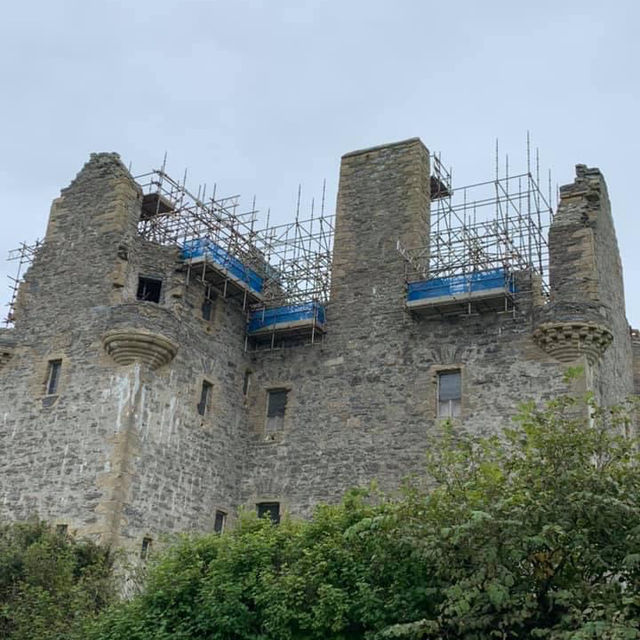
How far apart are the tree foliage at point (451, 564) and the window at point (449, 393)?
779cm

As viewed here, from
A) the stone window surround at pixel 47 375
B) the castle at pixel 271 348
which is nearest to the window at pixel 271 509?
the castle at pixel 271 348

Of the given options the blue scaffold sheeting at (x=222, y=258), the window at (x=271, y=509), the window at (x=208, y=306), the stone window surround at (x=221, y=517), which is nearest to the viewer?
the stone window surround at (x=221, y=517)

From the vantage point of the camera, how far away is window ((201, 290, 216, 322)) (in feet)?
80.6

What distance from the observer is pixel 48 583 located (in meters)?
17.7

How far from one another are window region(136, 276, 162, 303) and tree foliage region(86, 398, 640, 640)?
976 centimetres

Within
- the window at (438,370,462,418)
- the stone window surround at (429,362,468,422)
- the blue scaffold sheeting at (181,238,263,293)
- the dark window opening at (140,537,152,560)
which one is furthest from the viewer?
the blue scaffold sheeting at (181,238,263,293)

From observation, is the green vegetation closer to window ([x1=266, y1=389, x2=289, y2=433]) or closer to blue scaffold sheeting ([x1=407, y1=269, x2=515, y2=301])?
window ([x1=266, y1=389, x2=289, y2=433])

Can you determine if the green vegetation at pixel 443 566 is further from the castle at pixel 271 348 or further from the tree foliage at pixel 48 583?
the castle at pixel 271 348

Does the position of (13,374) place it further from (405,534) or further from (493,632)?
(493,632)

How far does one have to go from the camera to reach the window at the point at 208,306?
968 inches

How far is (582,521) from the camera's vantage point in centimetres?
1155

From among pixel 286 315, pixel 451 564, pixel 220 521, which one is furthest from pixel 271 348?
pixel 451 564

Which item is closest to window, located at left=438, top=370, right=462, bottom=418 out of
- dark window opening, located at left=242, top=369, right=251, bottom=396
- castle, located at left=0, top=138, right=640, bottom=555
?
castle, located at left=0, top=138, right=640, bottom=555

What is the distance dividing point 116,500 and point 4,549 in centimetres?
254
